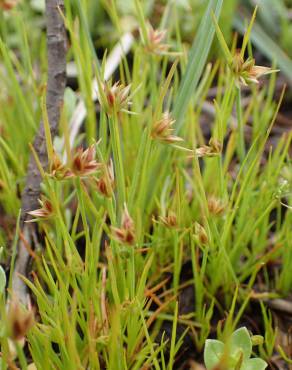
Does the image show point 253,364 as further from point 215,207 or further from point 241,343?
point 215,207

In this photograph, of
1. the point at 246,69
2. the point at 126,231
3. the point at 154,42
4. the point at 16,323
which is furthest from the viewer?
the point at 154,42

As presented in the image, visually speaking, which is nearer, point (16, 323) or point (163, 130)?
point (16, 323)

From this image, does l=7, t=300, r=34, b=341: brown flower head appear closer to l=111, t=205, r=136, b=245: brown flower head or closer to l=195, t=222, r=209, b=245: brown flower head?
l=111, t=205, r=136, b=245: brown flower head

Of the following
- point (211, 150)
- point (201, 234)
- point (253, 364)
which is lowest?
point (253, 364)

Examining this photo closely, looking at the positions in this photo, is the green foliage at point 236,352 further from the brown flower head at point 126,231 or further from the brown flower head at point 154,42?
the brown flower head at point 154,42

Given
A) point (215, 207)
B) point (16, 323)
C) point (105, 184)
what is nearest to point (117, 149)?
point (105, 184)

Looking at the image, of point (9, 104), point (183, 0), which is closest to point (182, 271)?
point (9, 104)
